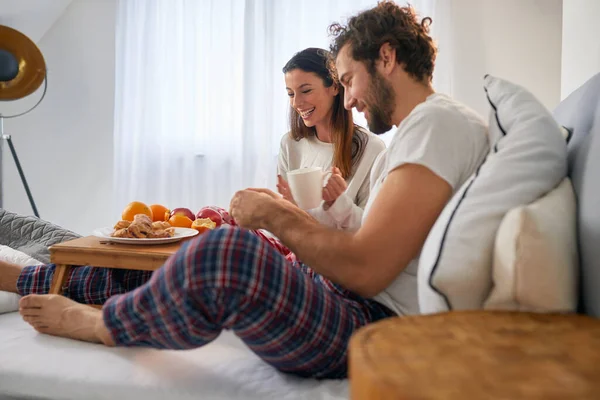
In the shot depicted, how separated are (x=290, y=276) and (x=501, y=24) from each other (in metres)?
2.92

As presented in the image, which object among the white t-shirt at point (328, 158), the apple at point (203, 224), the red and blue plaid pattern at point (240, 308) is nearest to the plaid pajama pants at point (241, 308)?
the red and blue plaid pattern at point (240, 308)

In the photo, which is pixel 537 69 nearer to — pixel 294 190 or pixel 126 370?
pixel 294 190

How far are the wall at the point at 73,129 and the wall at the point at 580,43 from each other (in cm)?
309

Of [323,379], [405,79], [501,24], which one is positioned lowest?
[323,379]

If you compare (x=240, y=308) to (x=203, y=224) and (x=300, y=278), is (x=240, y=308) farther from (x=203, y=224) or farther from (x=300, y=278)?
(x=203, y=224)

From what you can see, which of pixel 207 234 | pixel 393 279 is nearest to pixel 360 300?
pixel 393 279

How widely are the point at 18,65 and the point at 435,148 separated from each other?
9.64 ft

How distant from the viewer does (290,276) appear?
0.99 m

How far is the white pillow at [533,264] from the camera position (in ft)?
2.65

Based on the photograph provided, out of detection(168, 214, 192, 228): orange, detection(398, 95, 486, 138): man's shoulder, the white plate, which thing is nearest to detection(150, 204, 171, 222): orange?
detection(168, 214, 192, 228): orange

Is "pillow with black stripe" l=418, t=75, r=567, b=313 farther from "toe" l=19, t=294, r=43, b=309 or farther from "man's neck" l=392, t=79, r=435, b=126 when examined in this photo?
"toe" l=19, t=294, r=43, b=309

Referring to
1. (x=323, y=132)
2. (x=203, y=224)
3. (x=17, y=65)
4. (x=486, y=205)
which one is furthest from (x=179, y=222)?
(x=17, y=65)

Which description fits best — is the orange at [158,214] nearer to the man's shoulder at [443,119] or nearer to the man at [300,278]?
the man at [300,278]

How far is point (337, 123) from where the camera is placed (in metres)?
2.27
